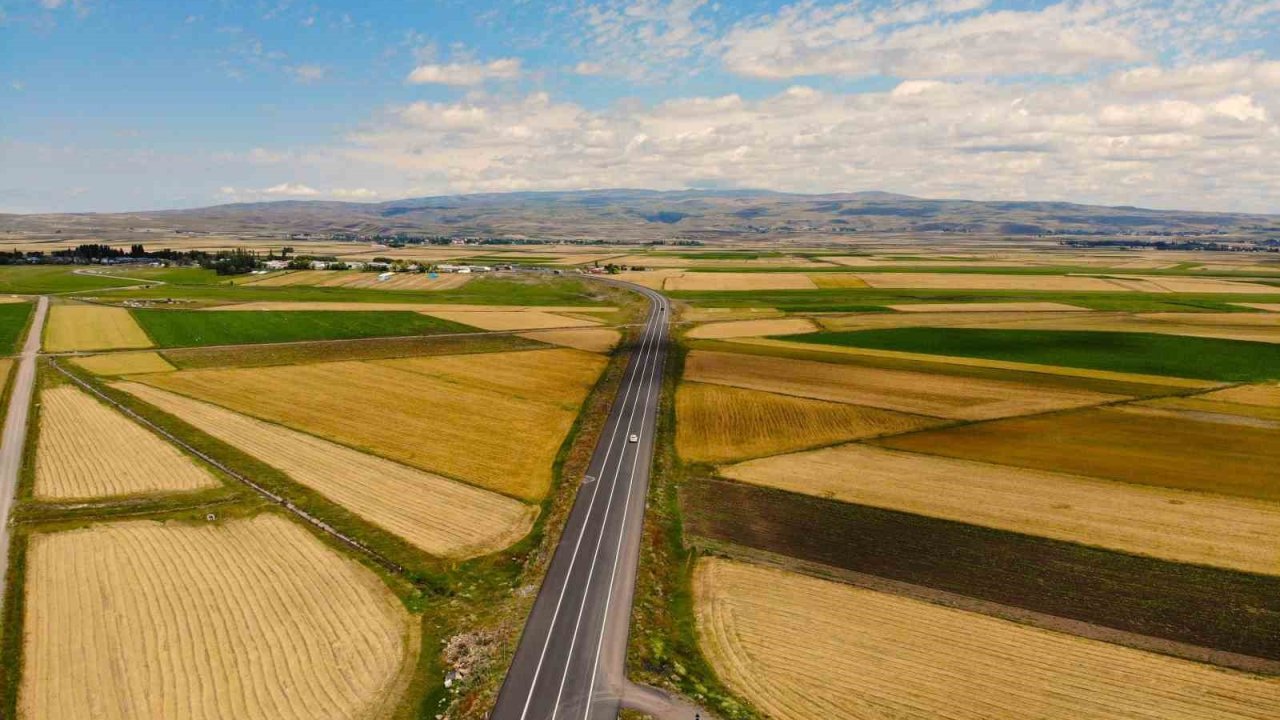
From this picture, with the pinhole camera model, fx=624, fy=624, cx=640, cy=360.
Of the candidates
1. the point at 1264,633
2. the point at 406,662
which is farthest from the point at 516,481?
the point at 1264,633

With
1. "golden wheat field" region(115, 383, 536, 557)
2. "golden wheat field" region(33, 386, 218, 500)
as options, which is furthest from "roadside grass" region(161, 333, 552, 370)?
"golden wheat field" region(115, 383, 536, 557)

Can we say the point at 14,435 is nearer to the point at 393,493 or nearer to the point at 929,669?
the point at 393,493

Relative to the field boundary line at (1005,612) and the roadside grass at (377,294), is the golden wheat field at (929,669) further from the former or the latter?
the roadside grass at (377,294)

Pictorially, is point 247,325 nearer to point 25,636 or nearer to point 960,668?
point 25,636

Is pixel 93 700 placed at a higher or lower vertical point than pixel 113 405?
lower

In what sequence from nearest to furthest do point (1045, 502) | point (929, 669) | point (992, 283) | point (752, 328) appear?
point (929, 669)
point (1045, 502)
point (752, 328)
point (992, 283)

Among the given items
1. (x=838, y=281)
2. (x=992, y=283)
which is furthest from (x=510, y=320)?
(x=992, y=283)

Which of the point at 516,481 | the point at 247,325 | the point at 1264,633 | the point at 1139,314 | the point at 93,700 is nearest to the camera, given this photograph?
the point at 93,700
